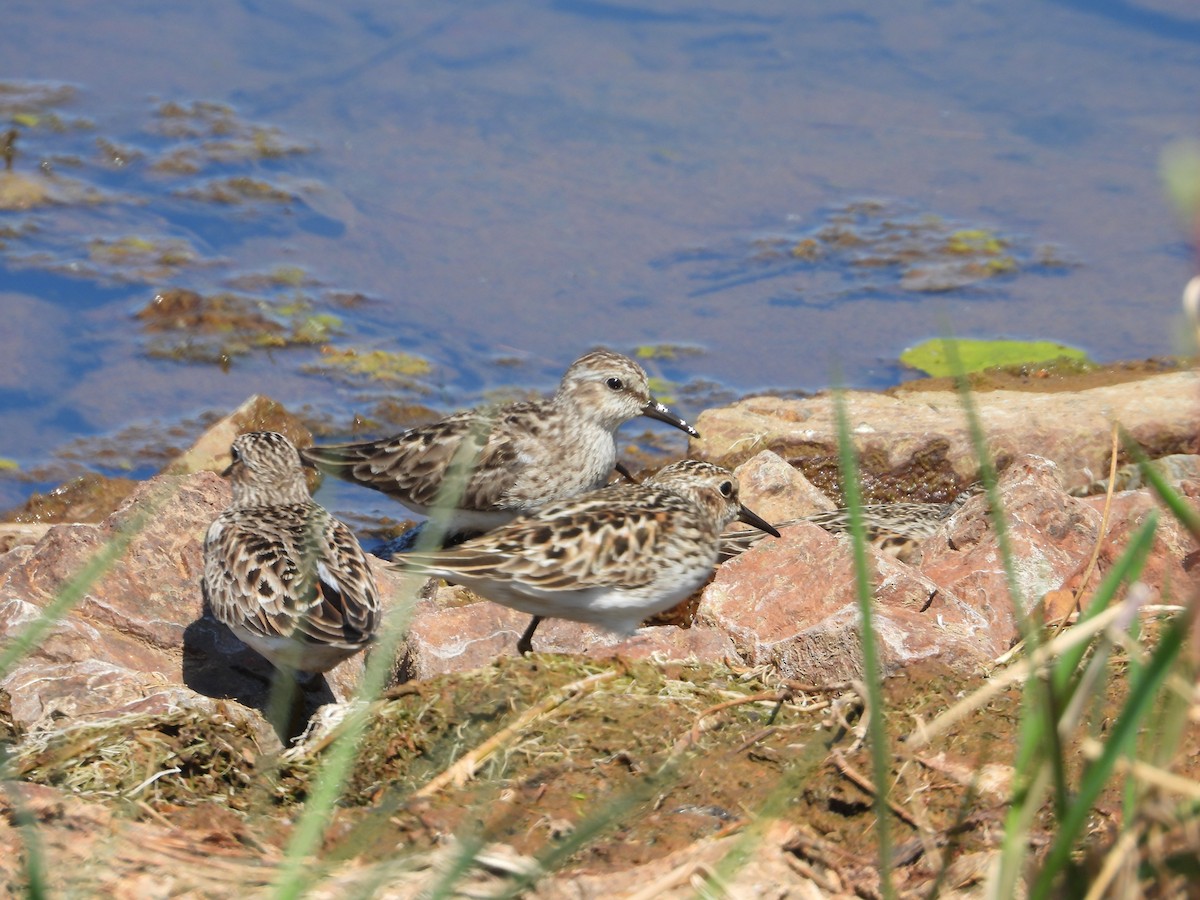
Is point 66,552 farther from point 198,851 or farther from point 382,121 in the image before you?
point 382,121

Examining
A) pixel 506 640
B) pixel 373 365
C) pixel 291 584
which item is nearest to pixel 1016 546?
pixel 506 640

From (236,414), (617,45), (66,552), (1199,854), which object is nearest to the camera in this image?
(1199,854)

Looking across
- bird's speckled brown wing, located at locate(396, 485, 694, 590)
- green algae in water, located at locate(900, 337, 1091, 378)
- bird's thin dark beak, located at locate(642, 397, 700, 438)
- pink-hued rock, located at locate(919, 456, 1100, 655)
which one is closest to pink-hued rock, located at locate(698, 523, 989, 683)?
pink-hued rock, located at locate(919, 456, 1100, 655)

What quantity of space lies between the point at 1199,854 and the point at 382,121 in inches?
532

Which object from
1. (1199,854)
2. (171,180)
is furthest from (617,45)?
(1199,854)

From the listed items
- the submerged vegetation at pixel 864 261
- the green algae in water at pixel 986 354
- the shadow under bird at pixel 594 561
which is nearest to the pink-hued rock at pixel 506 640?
the shadow under bird at pixel 594 561

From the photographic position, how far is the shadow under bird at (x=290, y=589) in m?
6.38

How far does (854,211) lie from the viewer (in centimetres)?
1419

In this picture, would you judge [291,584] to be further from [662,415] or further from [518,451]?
[662,415]

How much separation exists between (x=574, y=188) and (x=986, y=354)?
411 centimetres

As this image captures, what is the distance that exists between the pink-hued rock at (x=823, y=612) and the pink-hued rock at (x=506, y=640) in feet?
0.73

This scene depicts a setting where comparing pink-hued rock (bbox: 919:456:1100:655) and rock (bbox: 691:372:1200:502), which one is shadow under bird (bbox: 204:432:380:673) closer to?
pink-hued rock (bbox: 919:456:1100:655)

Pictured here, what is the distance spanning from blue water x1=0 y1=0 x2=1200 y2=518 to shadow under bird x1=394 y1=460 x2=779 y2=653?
4853 mm

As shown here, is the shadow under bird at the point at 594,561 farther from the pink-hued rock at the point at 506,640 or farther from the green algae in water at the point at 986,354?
the green algae in water at the point at 986,354
